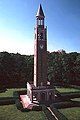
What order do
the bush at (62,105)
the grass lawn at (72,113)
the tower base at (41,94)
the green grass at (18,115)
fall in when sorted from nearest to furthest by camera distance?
the green grass at (18,115) < the grass lawn at (72,113) < the bush at (62,105) < the tower base at (41,94)

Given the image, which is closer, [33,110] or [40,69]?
[33,110]

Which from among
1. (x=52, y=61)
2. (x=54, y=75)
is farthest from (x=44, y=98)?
(x=52, y=61)

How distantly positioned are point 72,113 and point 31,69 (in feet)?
118

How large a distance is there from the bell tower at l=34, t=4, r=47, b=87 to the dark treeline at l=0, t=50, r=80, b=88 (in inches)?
839

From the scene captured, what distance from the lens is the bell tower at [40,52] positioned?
130 ft

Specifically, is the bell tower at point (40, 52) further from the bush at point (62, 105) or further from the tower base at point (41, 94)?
the bush at point (62, 105)

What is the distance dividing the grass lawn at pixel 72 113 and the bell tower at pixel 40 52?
9.92 meters

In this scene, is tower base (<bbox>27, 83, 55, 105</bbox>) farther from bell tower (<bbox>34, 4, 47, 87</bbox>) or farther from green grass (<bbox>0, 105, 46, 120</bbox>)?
green grass (<bbox>0, 105, 46, 120</bbox>)

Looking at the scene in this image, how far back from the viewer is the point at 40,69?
39.8 m

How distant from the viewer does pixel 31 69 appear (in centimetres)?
6406

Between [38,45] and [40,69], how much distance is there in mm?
5897

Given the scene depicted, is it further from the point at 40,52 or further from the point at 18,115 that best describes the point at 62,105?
the point at 40,52

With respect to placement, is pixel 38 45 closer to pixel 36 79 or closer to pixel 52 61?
pixel 36 79

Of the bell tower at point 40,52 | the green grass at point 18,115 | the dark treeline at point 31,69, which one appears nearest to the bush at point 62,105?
the green grass at point 18,115
